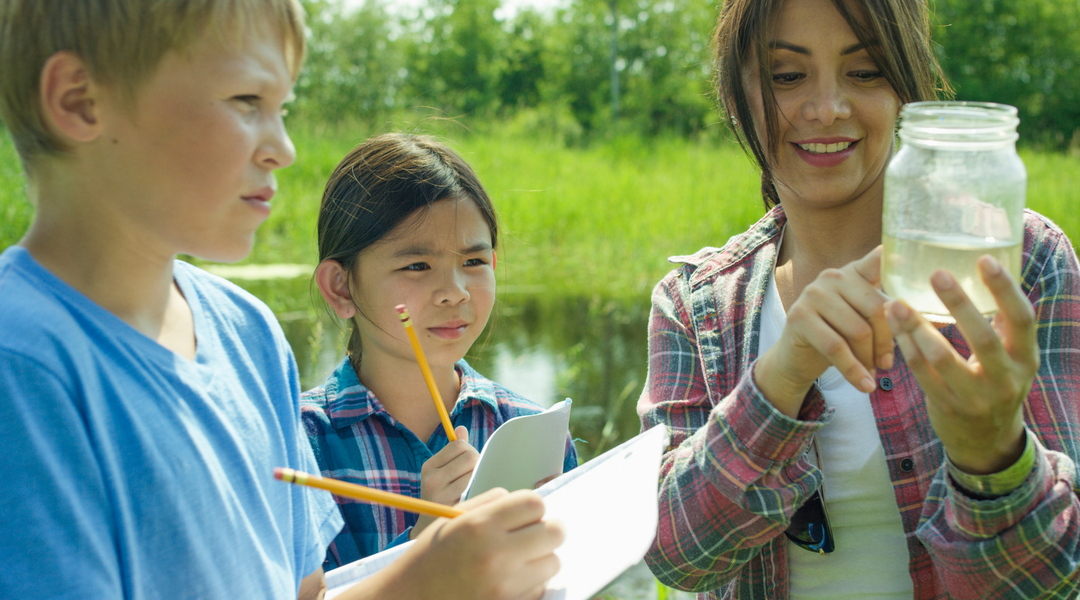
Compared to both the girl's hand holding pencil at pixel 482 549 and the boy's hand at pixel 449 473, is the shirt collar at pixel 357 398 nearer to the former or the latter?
the boy's hand at pixel 449 473

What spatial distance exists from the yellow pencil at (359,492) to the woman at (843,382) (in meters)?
0.51

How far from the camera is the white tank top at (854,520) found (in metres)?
1.40

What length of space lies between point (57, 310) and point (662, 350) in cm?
106

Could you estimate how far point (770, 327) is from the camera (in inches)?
61.1

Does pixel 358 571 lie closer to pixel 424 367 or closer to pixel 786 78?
pixel 424 367

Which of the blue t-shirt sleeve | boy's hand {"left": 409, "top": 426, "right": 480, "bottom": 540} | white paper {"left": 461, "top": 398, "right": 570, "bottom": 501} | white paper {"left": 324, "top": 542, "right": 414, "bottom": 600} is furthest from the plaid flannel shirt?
the blue t-shirt sleeve

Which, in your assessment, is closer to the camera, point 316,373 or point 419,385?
point 419,385

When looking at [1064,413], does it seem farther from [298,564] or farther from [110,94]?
[110,94]

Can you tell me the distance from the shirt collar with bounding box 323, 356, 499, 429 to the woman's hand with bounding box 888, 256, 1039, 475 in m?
0.91

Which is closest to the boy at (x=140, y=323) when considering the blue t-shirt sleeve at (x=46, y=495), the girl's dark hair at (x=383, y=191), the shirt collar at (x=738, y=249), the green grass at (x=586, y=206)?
the blue t-shirt sleeve at (x=46, y=495)

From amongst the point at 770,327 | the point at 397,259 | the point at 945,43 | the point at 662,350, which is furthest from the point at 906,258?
the point at 945,43

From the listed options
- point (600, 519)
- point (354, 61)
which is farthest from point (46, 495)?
point (354, 61)

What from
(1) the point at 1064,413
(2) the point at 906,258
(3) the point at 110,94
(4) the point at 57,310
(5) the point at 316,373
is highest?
(3) the point at 110,94

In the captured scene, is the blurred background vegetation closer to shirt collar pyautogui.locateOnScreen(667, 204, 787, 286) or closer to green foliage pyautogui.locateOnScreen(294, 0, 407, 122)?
green foliage pyautogui.locateOnScreen(294, 0, 407, 122)
